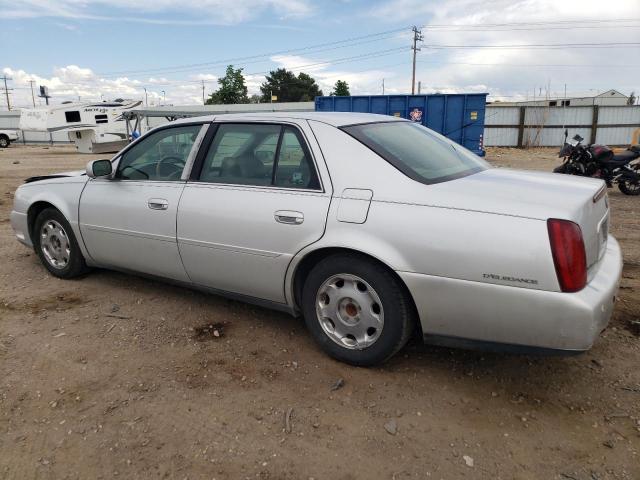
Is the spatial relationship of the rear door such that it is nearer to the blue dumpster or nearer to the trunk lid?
the trunk lid

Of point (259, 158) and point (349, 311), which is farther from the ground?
point (259, 158)

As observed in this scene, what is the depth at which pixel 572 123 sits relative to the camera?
2547 cm

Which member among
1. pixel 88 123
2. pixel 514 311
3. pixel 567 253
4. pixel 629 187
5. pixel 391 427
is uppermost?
pixel 88 123

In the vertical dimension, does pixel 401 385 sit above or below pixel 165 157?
A: below

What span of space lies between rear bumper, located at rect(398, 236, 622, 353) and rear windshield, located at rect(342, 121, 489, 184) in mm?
654

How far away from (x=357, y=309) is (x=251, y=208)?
3.09ft

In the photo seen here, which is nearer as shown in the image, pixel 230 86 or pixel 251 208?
pixel 251 208

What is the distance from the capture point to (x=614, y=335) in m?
3.42

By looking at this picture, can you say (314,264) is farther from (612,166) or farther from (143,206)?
(612,166)

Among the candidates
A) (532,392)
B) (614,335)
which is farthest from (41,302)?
(614,335)

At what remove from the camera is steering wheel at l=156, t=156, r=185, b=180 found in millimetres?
3730

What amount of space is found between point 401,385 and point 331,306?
0.61 m

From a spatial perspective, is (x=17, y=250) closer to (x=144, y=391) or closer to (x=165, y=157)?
(x=165, y=157)

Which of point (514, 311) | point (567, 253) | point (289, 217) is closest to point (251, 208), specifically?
point (289, 217)
